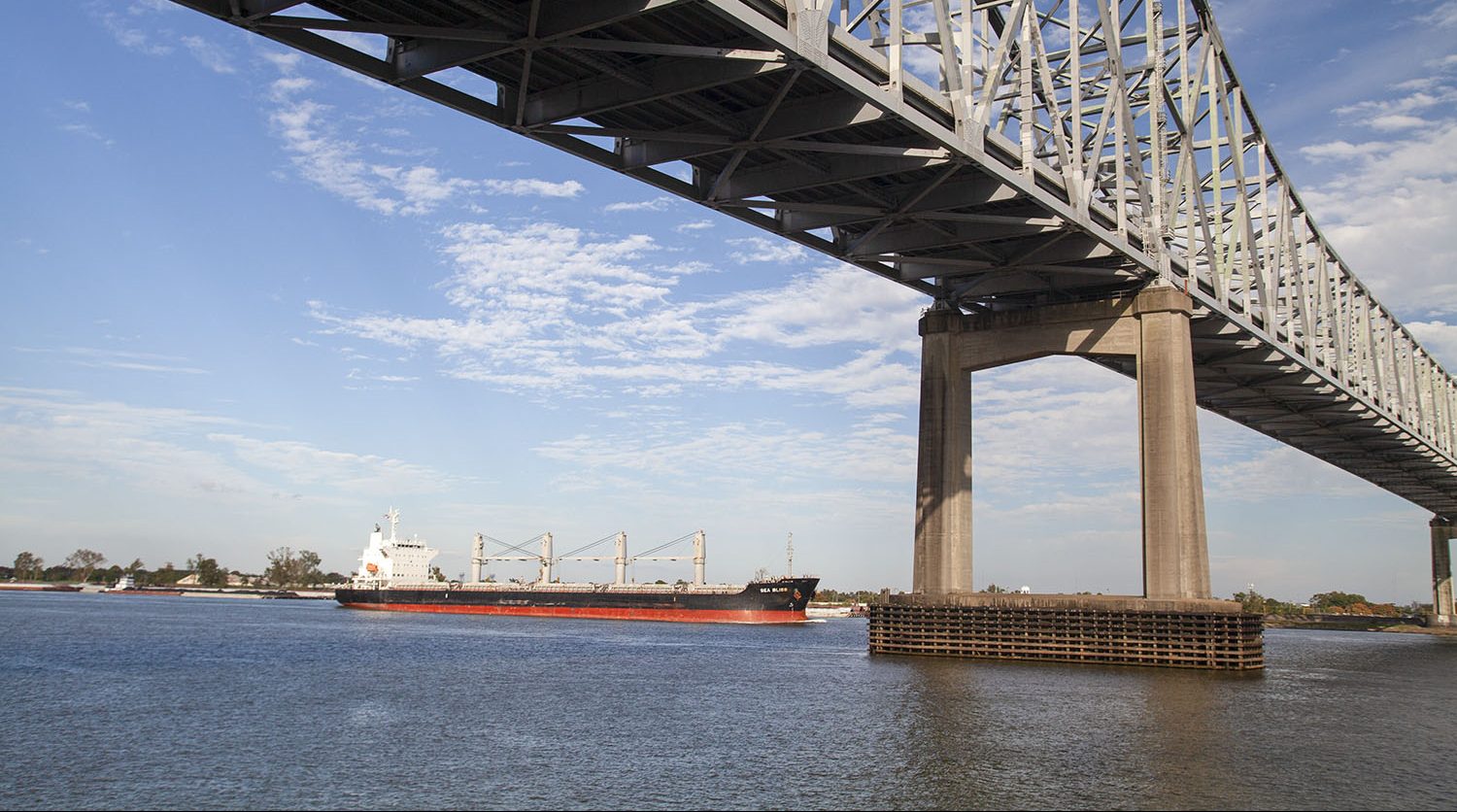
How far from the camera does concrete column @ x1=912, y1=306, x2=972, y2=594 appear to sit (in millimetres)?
49125

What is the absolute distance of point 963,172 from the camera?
3503cm

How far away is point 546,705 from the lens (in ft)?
104

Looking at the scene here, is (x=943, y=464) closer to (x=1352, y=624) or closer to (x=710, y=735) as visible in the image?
(x=710, y=735)

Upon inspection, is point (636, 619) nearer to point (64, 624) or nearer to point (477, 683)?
point (64, 624)

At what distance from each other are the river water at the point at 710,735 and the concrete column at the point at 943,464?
15.2ft

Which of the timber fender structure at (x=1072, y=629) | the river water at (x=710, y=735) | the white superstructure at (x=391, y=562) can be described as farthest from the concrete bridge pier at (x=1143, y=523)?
the white superstructure at (x=391, y=562)

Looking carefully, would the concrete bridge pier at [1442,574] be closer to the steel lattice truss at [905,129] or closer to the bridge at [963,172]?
the bridge at [963,172]

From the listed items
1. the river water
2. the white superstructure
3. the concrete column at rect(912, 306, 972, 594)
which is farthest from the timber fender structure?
Result: the white superstructure

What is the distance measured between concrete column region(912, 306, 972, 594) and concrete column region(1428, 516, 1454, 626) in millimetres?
107250

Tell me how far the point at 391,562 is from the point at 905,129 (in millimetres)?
121606

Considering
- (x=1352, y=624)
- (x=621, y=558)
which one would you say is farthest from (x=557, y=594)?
(x=1352, y=624)

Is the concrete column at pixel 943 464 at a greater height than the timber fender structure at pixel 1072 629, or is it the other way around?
the concrete column at pixel 943 464

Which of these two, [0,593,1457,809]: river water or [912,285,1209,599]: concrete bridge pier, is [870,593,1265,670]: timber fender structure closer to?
[0,593,1457,809]: river water

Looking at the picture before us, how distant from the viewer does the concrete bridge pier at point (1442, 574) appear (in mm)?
132250
